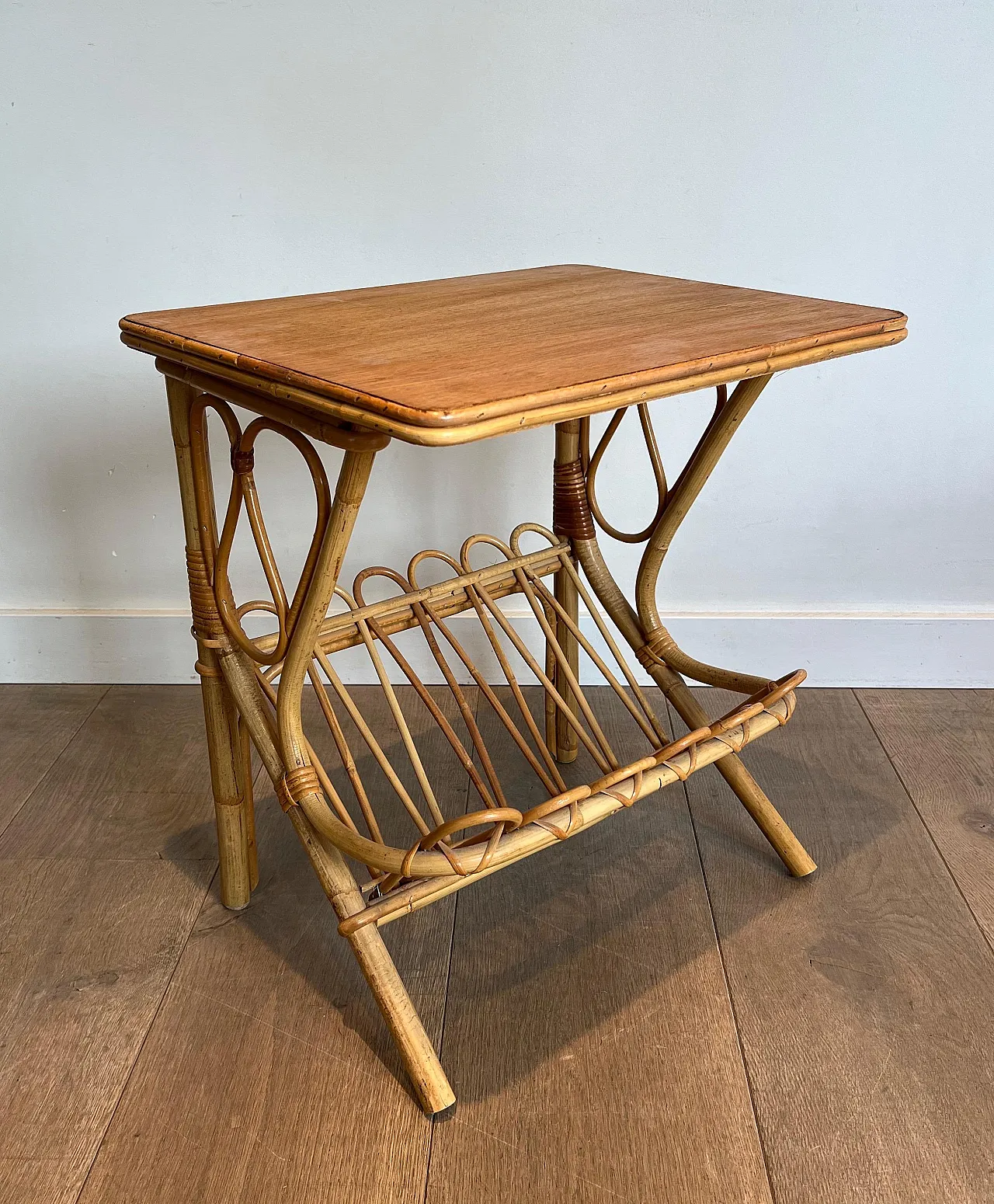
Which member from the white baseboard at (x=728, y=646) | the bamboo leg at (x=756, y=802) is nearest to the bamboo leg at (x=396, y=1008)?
the bamboo leg at (x=756, y=802)

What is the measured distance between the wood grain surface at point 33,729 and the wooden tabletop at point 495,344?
3.34 feet

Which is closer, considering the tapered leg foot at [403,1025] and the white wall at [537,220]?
the tapered leg foot at [403,1025]

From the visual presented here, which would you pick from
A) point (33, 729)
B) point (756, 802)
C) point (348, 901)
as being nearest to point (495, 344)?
point (348, 901)

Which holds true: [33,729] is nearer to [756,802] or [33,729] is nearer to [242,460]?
[242,460]

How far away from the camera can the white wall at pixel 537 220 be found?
1.87 meters

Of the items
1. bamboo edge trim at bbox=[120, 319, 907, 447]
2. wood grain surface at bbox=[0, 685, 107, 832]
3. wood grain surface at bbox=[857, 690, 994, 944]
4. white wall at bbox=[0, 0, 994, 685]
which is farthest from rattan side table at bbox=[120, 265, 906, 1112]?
wood grain surface at bbox=[0, 685, 107, 832]

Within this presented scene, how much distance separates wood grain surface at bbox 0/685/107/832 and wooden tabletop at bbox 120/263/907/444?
3.34 feet

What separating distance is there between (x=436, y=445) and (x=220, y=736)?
0.77m

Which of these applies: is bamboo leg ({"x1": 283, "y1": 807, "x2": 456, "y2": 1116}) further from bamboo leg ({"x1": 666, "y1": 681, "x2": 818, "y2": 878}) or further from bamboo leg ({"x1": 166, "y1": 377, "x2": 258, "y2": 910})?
bamboo leg ({"x1": 666, "y1": 681, "x2": 818, "y2": 878})

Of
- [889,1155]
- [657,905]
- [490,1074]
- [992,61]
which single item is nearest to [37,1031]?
[490,1074]

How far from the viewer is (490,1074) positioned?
132cm

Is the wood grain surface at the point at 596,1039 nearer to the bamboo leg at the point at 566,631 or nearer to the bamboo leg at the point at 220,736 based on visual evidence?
the bamboo leg at the point at 566,631

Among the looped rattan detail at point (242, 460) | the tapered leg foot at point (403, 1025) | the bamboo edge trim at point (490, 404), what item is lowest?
the tapered leg foot at point (403, 1025)

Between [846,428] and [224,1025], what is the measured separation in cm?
154
